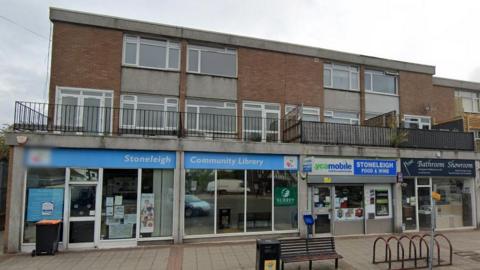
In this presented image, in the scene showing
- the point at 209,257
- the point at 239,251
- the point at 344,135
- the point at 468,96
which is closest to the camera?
the point at 209,257

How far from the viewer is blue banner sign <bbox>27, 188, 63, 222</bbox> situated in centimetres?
970

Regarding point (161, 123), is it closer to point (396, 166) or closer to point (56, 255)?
point (56, 255)

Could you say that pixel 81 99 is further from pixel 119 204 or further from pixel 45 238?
pixel 45 238

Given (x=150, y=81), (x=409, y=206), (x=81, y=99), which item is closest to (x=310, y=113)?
(x=409, y=206)

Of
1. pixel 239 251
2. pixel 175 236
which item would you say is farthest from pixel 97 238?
pixel 239 251

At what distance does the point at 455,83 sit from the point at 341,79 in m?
8.20

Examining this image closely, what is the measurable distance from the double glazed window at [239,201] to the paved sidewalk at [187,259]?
0.92 metres

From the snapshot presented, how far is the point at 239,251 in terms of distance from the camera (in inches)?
380

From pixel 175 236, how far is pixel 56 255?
11.4 feet

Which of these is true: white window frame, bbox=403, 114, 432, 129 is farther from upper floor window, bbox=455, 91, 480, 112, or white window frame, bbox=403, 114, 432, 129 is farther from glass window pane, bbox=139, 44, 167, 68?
glass window pane, bbox=139, 44, 167, 68

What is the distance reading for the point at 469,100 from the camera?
1962cm

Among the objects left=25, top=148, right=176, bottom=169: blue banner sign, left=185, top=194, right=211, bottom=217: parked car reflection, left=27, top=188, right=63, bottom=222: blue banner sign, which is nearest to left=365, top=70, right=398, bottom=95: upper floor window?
left=185, top=194, right=211, bottom=217: parked car reflection

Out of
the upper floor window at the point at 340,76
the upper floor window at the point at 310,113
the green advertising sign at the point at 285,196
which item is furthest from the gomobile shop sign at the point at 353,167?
the upper floor window at the point at 340,76

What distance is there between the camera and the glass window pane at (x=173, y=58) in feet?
44.6
